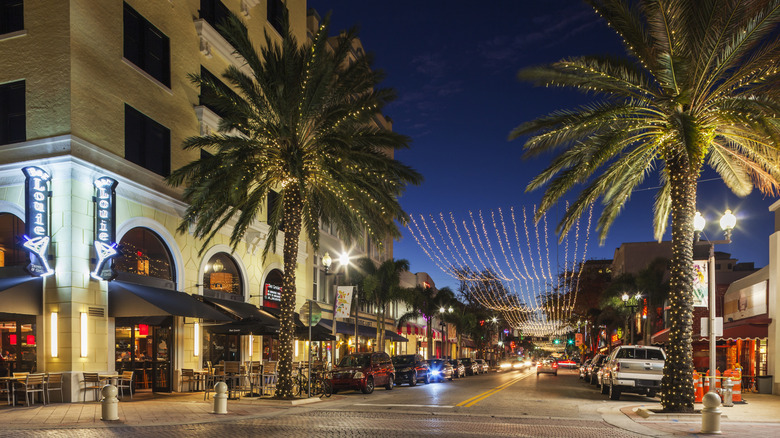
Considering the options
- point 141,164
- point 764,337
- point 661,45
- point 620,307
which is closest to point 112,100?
point 141,164

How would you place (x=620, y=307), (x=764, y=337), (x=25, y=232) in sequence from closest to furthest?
(x=25, y=232) → (x=764, y=337) → (x=620, y=307)

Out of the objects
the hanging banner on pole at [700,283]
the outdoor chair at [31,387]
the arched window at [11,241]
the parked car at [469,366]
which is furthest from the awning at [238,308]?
the parked car at [469,366]

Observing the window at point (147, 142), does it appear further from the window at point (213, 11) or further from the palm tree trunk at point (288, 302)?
the window at point (213, 11)

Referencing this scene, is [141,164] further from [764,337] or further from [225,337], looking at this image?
[764,337]

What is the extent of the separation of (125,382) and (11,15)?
1233 centimetres

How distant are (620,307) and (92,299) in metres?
48.1

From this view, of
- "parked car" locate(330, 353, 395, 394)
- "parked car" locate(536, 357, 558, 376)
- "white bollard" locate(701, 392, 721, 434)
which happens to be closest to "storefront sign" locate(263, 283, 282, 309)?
"parked car" locate(330, 353, 395, 394)

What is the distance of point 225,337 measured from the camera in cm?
2844

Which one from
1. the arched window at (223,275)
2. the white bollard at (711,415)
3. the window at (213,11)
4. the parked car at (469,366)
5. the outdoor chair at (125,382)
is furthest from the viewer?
the parked car at (469,366)

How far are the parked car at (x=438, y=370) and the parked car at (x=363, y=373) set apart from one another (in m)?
9.54

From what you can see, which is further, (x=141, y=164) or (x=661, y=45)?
(x=141, y=164)

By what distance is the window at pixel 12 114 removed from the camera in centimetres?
2034

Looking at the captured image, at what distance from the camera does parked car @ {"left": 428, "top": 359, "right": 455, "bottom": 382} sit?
127 ft

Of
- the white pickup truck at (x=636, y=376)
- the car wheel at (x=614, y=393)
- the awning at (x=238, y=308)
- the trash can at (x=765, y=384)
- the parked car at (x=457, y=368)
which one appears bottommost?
the parked car at (x=457, y=368)
